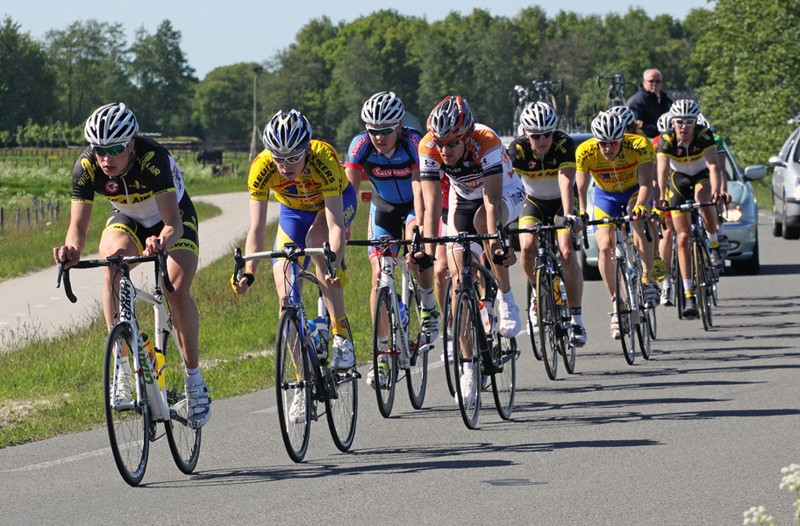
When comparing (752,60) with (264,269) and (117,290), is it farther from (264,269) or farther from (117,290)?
(117,290)

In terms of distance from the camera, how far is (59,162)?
9306 centimetres

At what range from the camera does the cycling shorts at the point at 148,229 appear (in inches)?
345

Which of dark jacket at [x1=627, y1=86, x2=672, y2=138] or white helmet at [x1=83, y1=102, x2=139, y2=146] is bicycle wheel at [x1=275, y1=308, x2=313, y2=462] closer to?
white helmet at [x1=83, y1=102, x2=139, y2=146]

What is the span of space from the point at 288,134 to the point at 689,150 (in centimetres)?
789

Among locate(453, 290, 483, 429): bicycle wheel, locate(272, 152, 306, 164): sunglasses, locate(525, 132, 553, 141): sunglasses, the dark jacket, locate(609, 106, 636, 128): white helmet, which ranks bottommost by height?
locate(453, 290, 483, 429): bicycle wheel

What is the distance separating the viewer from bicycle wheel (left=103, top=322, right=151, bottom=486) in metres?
7.78

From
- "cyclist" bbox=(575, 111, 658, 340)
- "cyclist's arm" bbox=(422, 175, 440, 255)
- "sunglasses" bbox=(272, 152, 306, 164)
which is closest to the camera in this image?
"sunglasses" bbox=(272, 152, 306, 164)

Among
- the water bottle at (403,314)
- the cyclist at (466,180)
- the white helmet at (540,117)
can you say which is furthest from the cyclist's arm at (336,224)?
the white helmet at (540,117)

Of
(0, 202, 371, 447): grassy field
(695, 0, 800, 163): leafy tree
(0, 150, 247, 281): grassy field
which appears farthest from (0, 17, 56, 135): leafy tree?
(0, 202, 371, 447): grassy field

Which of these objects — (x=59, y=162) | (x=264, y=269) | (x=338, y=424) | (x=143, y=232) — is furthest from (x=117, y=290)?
(x=59, y=162)

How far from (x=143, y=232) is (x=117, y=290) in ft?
2.08

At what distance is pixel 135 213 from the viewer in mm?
8797

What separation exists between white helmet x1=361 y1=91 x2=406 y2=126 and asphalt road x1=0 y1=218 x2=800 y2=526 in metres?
1.92

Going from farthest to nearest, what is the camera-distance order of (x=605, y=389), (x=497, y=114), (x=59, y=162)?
(x=497, y=114)
(x=59, y=162)
(x=605, y=389)
